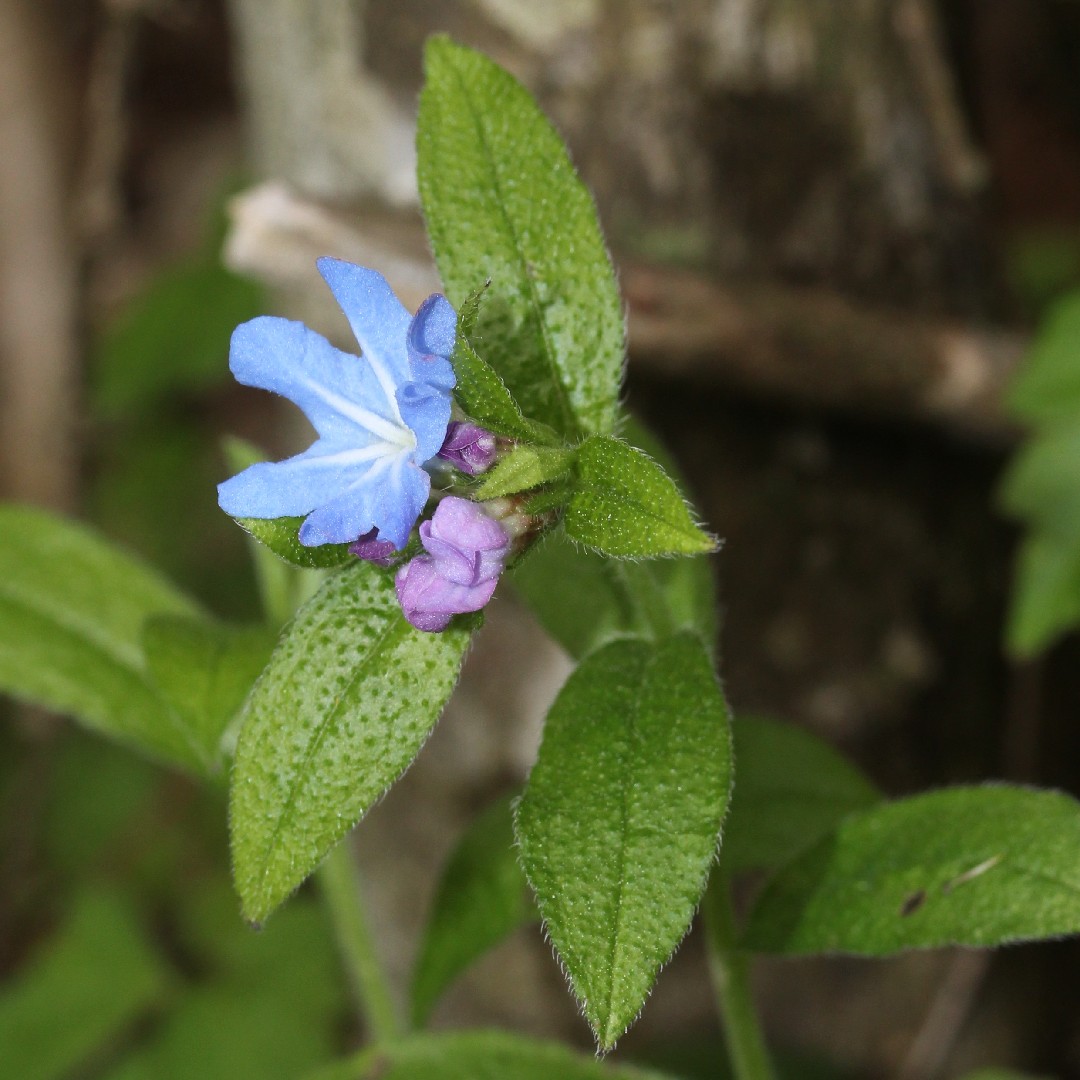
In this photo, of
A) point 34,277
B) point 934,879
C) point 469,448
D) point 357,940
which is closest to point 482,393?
point 469,448

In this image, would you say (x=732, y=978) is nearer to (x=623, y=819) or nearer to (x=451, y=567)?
(x=623, y=819)

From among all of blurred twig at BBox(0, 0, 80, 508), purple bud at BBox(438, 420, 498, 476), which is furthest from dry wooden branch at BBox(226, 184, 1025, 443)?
blurred twig at BBox(0, 0, 80, 508)

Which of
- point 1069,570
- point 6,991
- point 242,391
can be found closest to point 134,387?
point 242,391

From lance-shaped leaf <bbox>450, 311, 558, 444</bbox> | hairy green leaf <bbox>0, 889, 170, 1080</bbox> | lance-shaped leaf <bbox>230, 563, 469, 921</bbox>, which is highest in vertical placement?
lance-shaped leaf <bbox>450, 311, 558, 444</bbox>

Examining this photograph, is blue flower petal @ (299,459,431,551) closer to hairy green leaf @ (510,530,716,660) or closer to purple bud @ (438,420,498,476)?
purple bud @ (438,420,498,476)

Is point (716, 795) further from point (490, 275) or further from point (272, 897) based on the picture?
point (490, 275)

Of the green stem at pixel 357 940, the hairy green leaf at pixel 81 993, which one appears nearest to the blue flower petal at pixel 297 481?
the green stem at pixel 357 940
